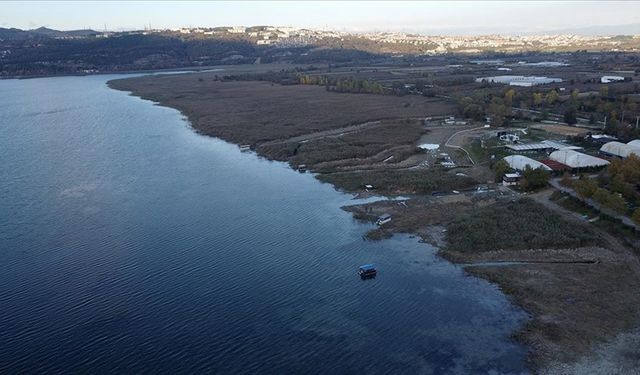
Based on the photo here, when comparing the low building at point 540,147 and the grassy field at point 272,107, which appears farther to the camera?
the grassy field at point 272,107

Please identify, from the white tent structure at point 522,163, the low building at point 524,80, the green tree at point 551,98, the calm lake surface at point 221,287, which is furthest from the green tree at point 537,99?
the calm lake surface at point 221,287

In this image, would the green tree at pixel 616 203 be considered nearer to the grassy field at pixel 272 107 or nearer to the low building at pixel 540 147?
the low building at pixel 540 147

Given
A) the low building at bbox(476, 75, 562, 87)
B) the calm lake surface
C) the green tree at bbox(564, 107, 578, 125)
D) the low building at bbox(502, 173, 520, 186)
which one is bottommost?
the calm lake surface

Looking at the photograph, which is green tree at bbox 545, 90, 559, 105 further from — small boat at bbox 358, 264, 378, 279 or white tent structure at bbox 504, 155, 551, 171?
small boat at bbox 358, 264, 378, 279

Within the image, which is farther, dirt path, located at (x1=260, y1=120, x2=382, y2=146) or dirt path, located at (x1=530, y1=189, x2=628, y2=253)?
dirt path, located at (x1=260, y1=120, x2=382, y2=146)

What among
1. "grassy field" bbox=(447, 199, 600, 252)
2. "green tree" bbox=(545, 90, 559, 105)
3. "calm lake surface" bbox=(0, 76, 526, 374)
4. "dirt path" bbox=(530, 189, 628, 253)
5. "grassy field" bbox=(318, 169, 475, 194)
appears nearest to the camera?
"calm lake surface" bbox=(0, 76, 526, 374)

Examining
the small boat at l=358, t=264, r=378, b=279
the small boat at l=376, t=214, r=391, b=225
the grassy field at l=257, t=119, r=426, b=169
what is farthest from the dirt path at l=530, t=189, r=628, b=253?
the grassy field at l=257, t=119, r=426, b=169

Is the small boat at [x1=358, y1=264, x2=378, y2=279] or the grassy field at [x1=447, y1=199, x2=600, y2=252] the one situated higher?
the grassy field at [x1=447, y1=199, x2=600, y2=252]
